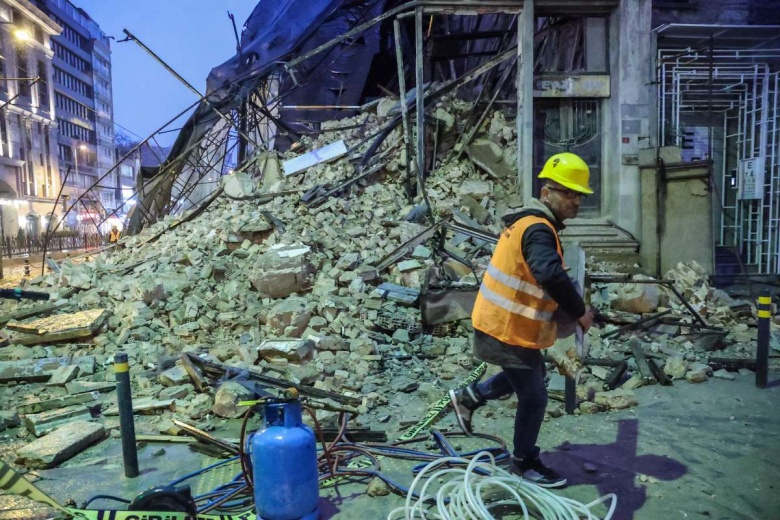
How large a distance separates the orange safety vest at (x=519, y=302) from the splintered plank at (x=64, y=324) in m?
5.92

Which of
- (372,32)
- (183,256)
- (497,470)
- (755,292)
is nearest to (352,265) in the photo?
(183,256)

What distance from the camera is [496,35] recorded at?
1316cm

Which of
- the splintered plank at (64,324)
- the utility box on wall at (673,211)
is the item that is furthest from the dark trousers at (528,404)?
the utility box on wall at (673,211)

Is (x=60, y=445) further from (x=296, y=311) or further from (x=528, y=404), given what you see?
(x=528, y=404)

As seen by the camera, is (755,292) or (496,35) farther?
(496,35)

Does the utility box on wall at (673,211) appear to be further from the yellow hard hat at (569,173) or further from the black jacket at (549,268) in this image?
the black jacket at (549,268)

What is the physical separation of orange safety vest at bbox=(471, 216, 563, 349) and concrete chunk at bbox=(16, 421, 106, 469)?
3.34 meters

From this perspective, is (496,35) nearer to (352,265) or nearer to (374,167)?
(374,167)

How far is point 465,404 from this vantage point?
3812 mm

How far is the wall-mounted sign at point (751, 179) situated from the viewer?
1041 centimetres

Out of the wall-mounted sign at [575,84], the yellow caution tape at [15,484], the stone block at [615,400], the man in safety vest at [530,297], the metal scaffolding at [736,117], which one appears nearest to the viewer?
the yellow caution tape at [15,484]

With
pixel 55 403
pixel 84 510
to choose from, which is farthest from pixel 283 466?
pixel 55 403

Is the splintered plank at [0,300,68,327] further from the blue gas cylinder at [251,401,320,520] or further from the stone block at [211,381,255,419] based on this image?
the blue gas cylinder at [251,401,320,520]

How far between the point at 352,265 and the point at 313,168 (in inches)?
168
